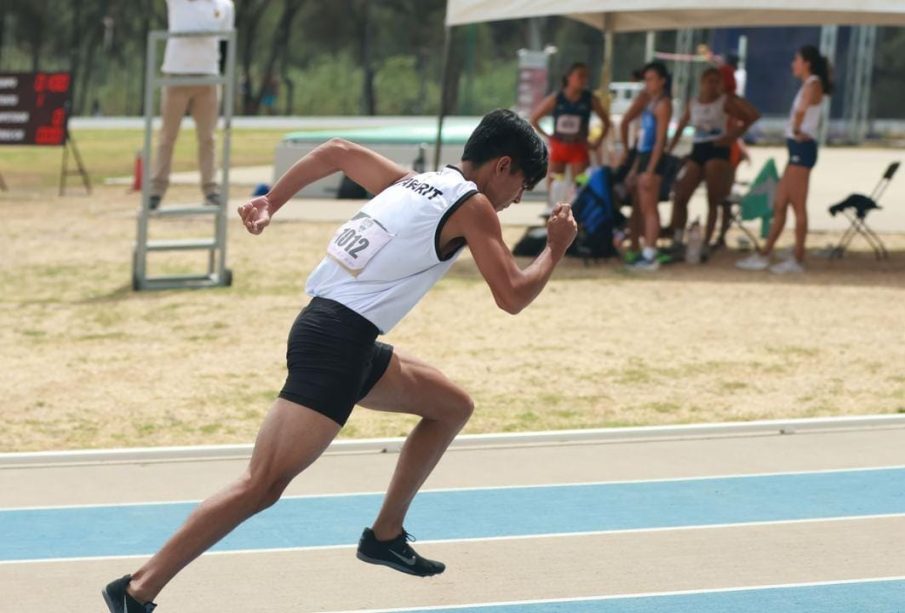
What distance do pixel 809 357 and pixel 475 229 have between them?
5.56 m

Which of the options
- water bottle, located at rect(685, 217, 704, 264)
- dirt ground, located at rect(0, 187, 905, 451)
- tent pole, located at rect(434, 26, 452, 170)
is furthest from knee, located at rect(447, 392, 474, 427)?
tent pole, located at rect(434, 26, 452, 170)

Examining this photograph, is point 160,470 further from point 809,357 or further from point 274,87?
point 274,87

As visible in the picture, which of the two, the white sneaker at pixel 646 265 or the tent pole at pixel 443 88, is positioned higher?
the tent pole at pixel 443 88

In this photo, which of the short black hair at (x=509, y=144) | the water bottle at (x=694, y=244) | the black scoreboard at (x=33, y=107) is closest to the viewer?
the short black hair at (x=509, y=144)

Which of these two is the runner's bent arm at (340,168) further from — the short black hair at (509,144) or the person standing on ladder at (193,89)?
the person standing on ladder at (193,89)

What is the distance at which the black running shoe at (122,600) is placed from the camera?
435 centimetres

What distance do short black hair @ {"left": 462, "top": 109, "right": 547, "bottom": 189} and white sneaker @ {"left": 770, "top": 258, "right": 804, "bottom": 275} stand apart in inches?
358

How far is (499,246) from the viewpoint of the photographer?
14.9 ft

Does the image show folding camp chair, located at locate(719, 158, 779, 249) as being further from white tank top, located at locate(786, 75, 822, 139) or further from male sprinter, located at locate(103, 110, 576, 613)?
male sprinter, located at locate(103, 110, 576, 613)

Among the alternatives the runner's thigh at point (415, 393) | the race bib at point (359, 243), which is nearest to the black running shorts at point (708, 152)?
the runner's thigh at point (415, 393)

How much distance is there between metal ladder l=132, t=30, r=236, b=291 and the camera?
11359 mm

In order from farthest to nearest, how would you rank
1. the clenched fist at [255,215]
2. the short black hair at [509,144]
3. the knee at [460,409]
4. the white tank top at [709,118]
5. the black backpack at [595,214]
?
the white tank top at [709,118] → the black backpack at [595,214] → the knee at [460,409] → the clenched fist at [255,215] → the short black hair at [509,144]

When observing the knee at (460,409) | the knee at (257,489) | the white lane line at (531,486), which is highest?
the knee at (460,409)

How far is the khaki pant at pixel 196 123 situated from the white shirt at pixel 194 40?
0.71 feet
